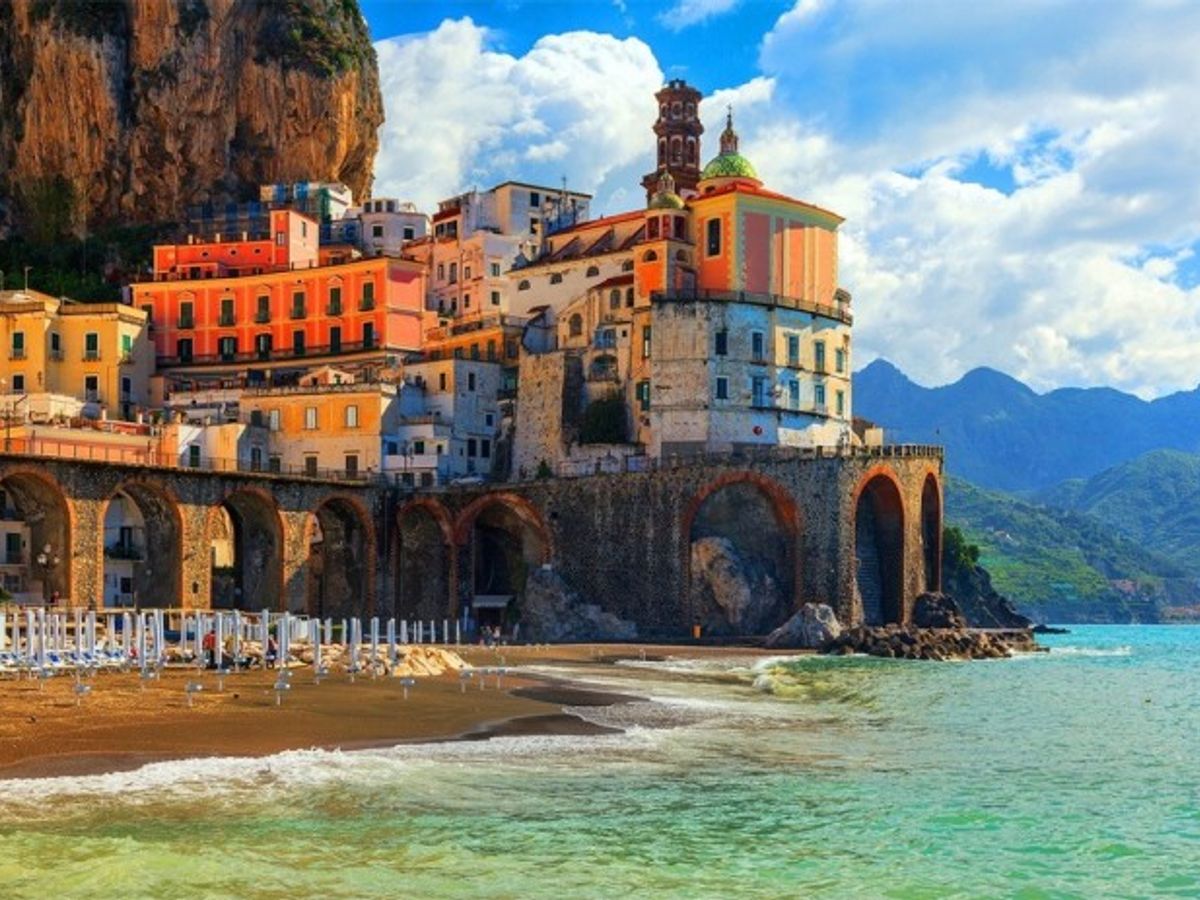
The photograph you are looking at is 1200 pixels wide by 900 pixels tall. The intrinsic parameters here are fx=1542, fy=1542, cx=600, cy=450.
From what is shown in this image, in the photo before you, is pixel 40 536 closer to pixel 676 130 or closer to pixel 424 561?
pixel 424 561

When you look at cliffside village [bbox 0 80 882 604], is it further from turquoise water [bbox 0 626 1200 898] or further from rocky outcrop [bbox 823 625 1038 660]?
turquoise water [bbox 0 626 1200 898]

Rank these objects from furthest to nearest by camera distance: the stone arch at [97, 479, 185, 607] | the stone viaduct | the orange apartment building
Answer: the orange apartment building
the stone viaduct
the stone arch at [97, 479, 185, 607]

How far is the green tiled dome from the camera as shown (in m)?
88.8

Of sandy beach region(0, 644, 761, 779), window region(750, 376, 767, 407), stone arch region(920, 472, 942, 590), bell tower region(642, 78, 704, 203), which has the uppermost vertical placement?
bell tower region(642, 78, 704, 203)

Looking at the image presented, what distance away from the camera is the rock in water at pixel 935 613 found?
74688 millimetres

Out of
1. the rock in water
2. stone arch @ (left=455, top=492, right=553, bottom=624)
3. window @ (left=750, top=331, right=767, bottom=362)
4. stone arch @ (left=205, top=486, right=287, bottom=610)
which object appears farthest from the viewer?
window @ (left=750, top=331, right=767, bottom=362)

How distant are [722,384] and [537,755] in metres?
49.8

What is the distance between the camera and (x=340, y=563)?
271ft

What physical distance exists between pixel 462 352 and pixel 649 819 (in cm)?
7093

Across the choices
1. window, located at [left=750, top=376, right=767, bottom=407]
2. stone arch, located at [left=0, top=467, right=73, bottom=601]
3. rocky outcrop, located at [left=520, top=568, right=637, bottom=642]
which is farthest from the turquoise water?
window, located at [left=750, top=376, right=767, bottom=407]

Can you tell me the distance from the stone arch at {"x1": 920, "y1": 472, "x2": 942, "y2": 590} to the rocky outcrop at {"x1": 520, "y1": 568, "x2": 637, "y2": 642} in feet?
51.9

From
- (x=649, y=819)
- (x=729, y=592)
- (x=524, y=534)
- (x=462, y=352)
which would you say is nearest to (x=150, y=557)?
(x=524, y=534)

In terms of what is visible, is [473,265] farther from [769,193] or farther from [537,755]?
[537,755]

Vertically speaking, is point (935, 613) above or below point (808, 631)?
above
